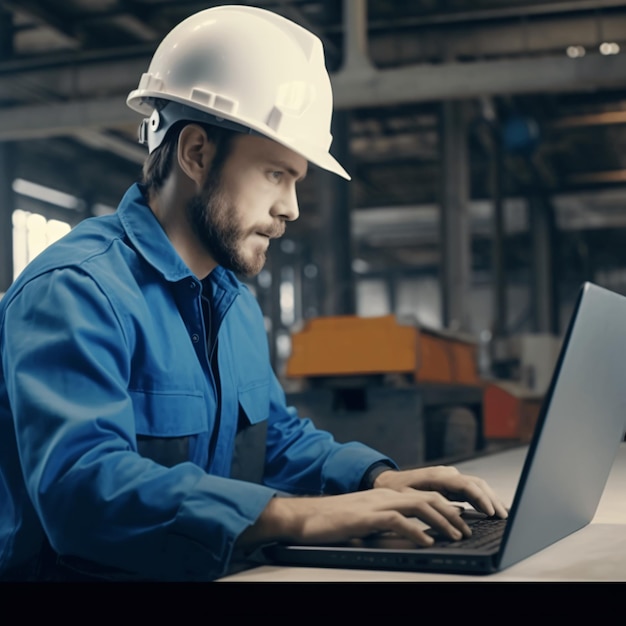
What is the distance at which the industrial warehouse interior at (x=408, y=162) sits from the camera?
5059 millimetres

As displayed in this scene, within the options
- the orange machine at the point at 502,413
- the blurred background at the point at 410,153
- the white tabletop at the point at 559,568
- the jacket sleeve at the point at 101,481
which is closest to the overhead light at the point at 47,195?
the blurred background at the point at 410,153

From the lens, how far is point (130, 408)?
43.9 inches

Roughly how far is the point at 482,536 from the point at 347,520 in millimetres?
174

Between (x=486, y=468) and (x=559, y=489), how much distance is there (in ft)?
3.28

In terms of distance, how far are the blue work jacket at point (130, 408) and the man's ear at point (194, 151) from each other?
0.09 m

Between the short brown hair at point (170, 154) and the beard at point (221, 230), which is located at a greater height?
the short brown hair at point (170, 154)

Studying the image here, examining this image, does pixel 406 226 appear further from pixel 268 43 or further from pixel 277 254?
pixel 268 43

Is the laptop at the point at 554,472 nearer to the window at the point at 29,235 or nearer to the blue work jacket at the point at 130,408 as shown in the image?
the blue work jacket at the point at 130,408

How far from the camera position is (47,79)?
838 cm

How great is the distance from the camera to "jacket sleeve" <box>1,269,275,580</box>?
101 centimetres

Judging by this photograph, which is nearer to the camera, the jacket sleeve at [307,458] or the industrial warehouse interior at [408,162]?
the jacket sleeve at [307,458]

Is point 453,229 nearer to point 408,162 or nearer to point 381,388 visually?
point 408,162

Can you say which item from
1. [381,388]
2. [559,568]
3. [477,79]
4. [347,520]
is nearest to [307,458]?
[347,520]

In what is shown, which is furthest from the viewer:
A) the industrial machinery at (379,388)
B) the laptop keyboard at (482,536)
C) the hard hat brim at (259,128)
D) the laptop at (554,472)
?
the industrial machinery at (379,388)
